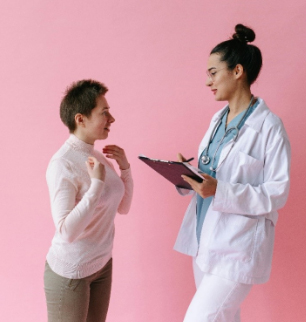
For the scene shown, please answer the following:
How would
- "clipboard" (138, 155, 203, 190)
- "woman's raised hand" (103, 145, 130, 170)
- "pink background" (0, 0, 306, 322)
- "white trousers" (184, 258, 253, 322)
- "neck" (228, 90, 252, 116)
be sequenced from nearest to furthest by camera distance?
"clipboard" (138, 155, 203, 190) < "white trousers" (184, 258, 253, 322) < "neck" (228, 90, 252, 116) < "woman's raised hand" (103, 145, 130, 170) < "pink background" (0, 0, 306, 322)

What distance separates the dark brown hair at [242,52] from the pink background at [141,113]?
432 mm

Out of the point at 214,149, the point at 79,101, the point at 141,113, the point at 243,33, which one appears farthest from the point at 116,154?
the point at 243,33

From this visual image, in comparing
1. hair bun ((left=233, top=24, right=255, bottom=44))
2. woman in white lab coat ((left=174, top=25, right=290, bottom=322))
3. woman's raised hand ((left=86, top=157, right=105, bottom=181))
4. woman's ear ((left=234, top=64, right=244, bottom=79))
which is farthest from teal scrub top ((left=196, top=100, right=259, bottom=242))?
woman's raised hand ((left=86, top=157, right=105, bottom=181))

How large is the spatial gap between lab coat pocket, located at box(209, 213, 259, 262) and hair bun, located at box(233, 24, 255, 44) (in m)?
0.61

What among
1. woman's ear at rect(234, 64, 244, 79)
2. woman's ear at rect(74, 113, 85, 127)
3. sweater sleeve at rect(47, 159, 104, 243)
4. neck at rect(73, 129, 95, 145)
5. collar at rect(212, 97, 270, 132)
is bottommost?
sweater sleeve at rect(47, 159, 104, 243)

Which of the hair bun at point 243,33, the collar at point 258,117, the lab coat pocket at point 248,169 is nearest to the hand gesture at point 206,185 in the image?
the lab coat pocket at point 248,169

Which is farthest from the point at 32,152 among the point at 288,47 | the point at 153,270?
the point at 288,47

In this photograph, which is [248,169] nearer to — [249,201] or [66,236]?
[249,201]

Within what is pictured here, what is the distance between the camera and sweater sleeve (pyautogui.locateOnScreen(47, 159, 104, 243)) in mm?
1302

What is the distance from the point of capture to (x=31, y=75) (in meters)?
2.19

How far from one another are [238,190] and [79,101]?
0.61 meters

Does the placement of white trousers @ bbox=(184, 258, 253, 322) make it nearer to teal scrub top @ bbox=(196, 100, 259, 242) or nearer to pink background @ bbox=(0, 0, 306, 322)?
teal scrub top @ bbox=(196, 100, 259, 242)

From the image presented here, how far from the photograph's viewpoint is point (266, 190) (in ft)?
4.45

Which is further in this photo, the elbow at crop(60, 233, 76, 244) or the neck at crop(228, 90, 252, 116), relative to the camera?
the neck at crop(228, 90, 252, 116)
